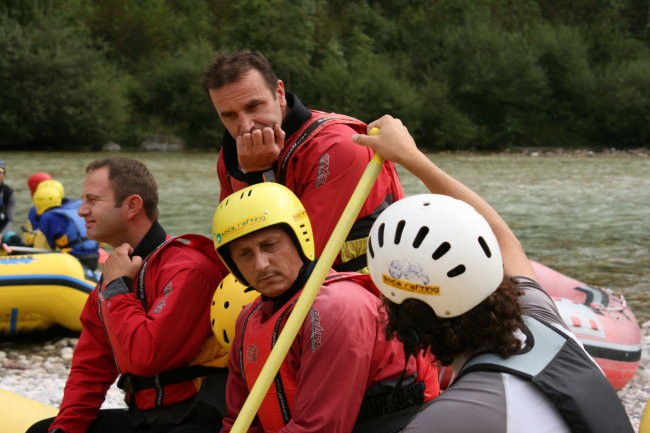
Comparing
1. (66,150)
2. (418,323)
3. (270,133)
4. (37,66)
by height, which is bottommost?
(66,150)

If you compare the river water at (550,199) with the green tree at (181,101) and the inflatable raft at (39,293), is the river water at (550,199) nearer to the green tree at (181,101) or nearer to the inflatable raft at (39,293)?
the inflatable raft at (39,293)

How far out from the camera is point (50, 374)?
675 centimetres

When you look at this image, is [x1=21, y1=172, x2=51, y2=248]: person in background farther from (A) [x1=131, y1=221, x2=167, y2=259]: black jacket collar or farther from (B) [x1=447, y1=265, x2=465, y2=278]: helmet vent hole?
(B) [x1=447, y1=265, x2=465, y2=278]: helmet vent hole

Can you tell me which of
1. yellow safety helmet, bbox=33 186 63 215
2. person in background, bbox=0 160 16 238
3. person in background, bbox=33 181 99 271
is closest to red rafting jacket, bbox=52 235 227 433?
person in background, bbox=33 181 99 271

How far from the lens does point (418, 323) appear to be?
7.04 ft

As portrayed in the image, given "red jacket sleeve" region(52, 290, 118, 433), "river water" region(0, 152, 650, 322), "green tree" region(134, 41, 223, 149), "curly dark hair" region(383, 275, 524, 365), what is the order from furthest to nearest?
"green tree" region(134, 41, 223, 149) → "river water" region(0, 152, 650, 322) → "red jacket sleeve" region(52, 290, 118, 433) → "curly dark hair" region(383, 275, 524, 365)

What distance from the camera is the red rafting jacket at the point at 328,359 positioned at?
2.56m

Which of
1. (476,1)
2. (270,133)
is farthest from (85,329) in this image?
(476,1)

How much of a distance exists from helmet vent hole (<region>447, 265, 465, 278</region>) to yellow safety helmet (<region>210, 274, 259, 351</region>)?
115cm

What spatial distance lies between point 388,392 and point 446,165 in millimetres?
31670

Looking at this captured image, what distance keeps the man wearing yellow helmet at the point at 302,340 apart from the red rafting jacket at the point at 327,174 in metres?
0.43

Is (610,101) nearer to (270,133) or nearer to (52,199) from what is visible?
(52,199)

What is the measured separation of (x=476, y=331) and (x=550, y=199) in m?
20.1

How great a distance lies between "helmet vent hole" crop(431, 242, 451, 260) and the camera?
83.3 inches
